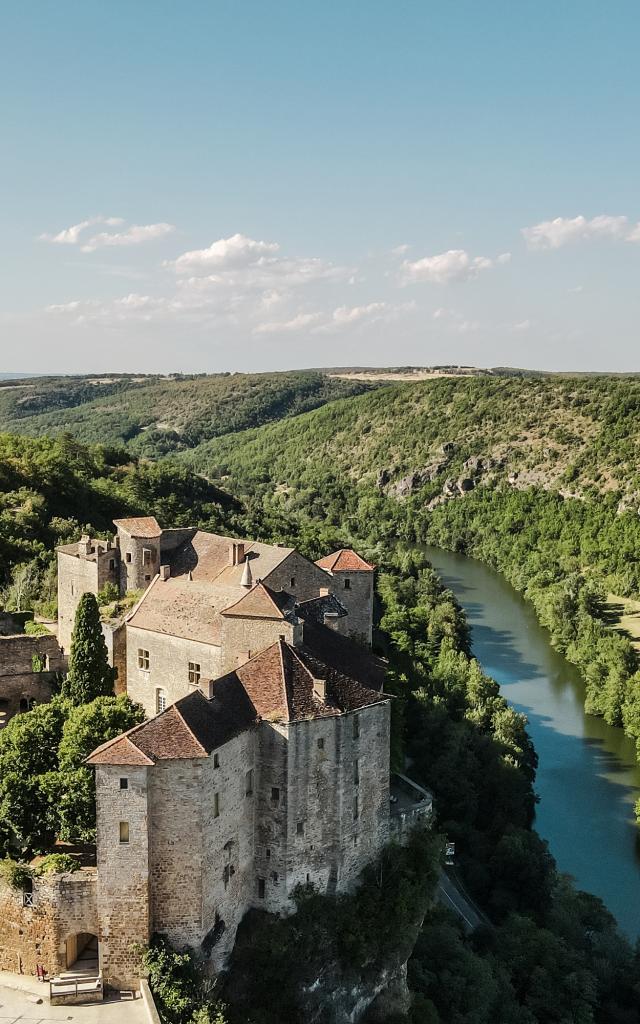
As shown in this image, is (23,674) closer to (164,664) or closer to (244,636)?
(164,664)

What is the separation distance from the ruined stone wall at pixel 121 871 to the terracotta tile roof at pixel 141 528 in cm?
1659

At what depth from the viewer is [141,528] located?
39219 millimetres

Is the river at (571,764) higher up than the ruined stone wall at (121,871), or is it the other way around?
the ruined stone wall at (121,871)

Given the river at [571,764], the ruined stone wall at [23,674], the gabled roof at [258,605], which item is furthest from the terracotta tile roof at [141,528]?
the river at [571,764]

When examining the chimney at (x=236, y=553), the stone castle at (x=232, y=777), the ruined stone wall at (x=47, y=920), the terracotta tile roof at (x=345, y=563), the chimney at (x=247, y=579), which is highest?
the chimney at (x=236, y=553)

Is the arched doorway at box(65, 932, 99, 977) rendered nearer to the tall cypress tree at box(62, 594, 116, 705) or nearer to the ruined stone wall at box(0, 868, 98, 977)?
the ruined stone wall at box(0, 868, 98, 977)

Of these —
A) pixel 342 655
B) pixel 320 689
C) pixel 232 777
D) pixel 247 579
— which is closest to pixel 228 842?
pixel 232 777

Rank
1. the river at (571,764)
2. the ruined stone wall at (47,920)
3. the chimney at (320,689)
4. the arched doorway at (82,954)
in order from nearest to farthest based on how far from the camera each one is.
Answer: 1. the ruined stone wall at (47,920)
2. the arched doorway at (82,954)
3. the chimney at (320,689)
4. the river at (571,764)

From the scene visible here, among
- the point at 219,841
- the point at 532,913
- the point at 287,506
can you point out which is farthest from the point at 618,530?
the point at 219,841

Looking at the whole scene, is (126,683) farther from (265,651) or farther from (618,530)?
(618,530)

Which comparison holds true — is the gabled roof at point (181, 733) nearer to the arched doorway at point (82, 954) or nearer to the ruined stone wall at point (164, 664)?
the ruined stone wall at point (164, 664)

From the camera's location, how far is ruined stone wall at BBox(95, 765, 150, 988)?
23266 millimetres

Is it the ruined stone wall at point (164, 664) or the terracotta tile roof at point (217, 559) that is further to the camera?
the terracotta tile roof at point (217, 559)

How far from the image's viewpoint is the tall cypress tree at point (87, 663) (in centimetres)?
3212
